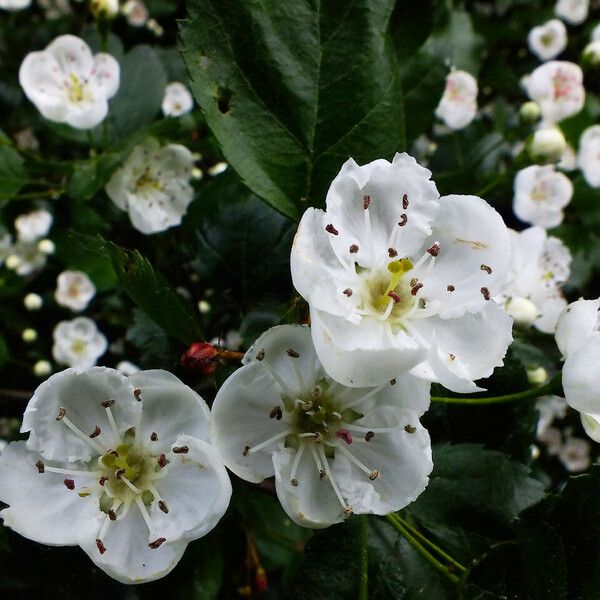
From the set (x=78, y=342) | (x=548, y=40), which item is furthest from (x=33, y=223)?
(x=548, y=40)

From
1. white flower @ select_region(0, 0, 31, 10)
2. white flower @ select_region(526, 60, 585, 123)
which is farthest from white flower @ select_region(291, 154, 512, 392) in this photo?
white flower @ select_region(0, 0, 31, 10)

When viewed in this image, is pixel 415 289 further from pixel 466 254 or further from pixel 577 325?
pixel 577 325

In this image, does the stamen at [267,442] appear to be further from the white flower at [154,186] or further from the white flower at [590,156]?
the white flower at [590,156]

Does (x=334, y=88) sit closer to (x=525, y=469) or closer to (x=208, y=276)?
(x=208, y=276)

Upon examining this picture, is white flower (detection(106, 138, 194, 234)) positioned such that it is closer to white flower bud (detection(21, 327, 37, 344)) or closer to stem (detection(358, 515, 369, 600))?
white flower bud (detection(21, 327, 37, 344))

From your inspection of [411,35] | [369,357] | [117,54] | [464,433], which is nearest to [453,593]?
[464,433]

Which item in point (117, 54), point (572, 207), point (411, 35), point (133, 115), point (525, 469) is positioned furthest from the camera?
point (572, 207)

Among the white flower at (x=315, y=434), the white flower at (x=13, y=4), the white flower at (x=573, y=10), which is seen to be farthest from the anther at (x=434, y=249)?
the white flower at (x=573, y=10)
